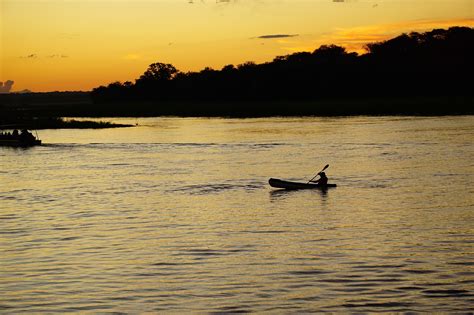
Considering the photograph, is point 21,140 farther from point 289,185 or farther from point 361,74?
point 361,74

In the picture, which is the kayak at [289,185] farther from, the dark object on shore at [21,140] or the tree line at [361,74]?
the tree line at [361,74]

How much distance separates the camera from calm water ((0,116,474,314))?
1767 centimetres

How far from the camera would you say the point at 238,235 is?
1009 inches

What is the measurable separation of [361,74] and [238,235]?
443 ft

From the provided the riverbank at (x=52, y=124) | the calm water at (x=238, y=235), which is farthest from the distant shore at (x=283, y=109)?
the calm water at (x=238, y=235)

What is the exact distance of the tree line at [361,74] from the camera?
14988cm

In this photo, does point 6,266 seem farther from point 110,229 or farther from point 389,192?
point 389,192

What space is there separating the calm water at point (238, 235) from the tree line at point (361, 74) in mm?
97111

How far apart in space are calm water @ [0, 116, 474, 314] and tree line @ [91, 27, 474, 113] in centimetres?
9711

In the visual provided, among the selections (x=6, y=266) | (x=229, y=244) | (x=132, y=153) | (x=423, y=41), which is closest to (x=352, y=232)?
(x=229, y=244)

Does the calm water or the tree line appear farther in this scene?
the tree line

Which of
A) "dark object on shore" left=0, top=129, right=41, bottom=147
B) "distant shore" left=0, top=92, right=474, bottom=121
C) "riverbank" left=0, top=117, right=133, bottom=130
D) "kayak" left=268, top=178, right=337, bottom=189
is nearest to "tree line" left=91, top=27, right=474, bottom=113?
"distant shore" left=0, top=92, right=474, bottom=121

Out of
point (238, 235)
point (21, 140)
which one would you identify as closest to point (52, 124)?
point (21, 140)

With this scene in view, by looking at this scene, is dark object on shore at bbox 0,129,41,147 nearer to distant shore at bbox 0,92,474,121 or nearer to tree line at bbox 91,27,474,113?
distant shore at bbox 0,92,474,121
